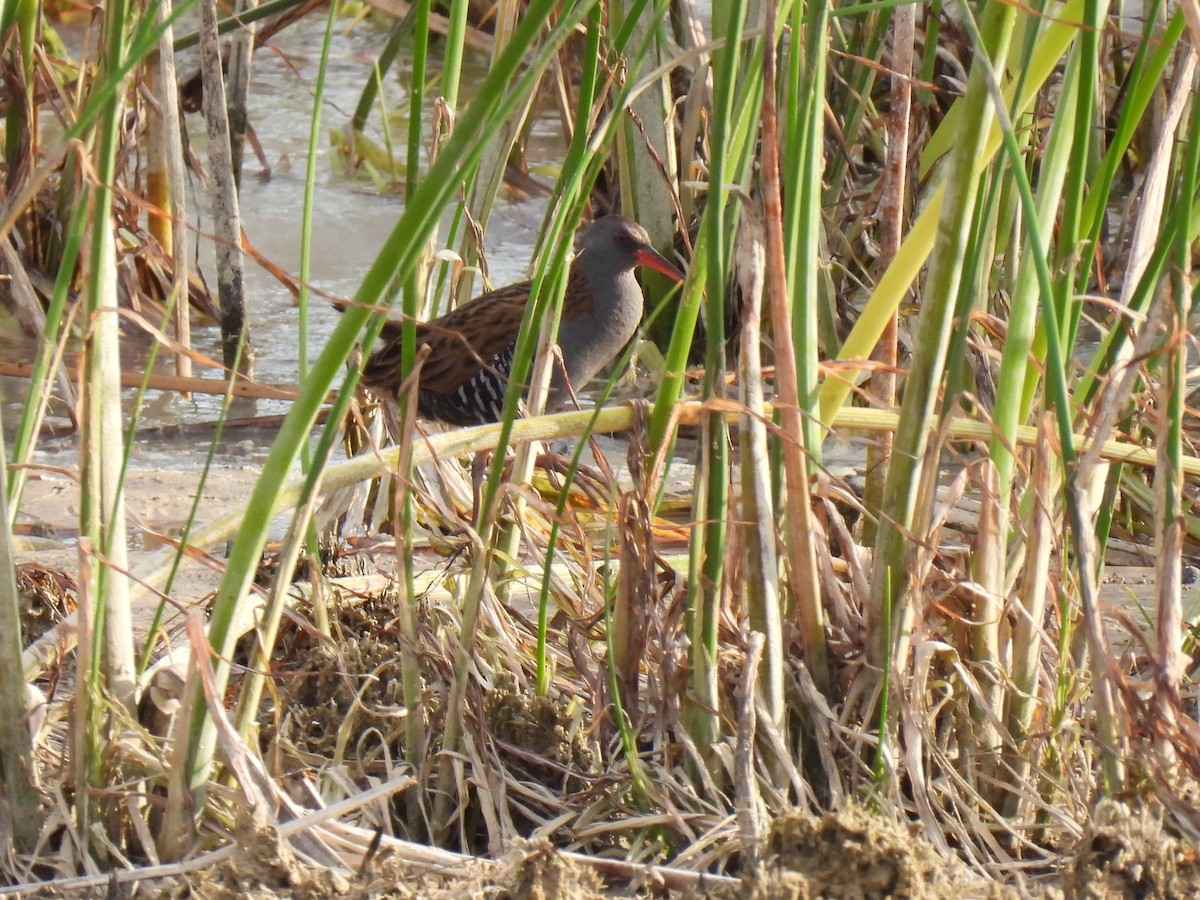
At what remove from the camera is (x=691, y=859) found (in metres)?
1.30

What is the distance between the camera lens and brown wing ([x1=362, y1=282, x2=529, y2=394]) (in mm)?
2830

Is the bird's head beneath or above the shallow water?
above

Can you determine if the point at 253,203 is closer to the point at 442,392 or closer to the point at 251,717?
the point at 442,392

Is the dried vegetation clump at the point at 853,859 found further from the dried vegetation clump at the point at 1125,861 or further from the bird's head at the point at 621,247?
the bird's head at the point at 621,247

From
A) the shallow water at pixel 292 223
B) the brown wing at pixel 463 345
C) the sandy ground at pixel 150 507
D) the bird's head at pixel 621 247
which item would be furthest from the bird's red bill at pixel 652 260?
the sandy ground at pixel 150 507

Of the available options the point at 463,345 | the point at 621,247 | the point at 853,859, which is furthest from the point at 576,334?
the point at 853,859

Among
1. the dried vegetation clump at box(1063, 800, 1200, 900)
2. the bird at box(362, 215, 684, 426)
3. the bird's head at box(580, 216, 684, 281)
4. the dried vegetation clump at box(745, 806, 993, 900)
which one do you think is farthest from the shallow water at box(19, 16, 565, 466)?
the dried vegetation clump at box(1063, 800, 1200, 900)

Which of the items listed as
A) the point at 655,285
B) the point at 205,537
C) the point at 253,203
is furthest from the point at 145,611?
the point at 253,203

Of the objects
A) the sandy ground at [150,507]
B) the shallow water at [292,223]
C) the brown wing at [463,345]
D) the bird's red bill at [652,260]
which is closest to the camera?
the sandy ground at [150,507]

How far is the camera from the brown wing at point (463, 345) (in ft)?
9.29

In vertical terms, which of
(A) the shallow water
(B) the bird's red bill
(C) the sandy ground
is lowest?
(C) the sandy ground

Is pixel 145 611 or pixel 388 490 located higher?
pixel 388 490

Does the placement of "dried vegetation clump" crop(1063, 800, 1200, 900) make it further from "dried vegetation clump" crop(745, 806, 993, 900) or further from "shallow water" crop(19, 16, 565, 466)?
"shallow water" crop(19, 16, 565, 466)

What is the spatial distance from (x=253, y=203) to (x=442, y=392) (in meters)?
1.99
